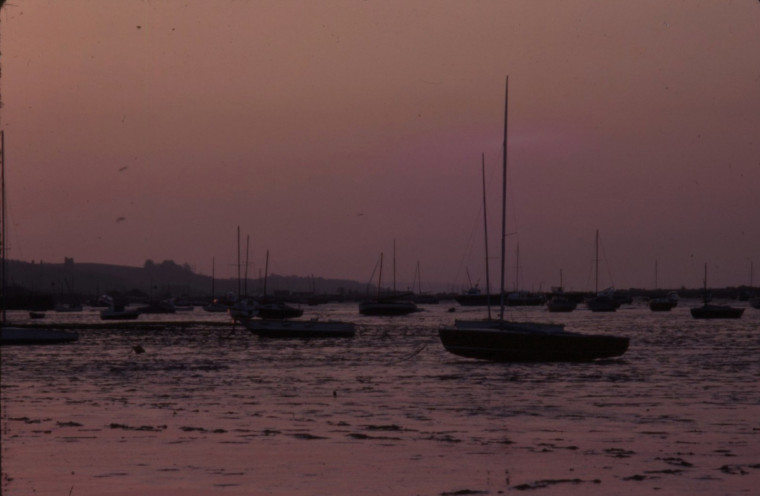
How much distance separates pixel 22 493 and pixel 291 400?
17496 mm

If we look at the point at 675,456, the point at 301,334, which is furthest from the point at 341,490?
the point at 301,334

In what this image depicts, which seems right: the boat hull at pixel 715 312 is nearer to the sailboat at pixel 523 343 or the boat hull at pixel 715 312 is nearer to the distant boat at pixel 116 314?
the distant boat at pixel 116 314

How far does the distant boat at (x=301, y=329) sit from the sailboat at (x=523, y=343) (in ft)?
105

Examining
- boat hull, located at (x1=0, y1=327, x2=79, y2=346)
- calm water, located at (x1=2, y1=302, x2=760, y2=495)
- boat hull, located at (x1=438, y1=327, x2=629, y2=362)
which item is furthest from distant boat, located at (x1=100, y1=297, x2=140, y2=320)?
boat hull, located at (x1=438, y1=327, x2=629, y2=362)

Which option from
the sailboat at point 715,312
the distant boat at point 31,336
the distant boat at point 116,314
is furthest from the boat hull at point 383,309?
the distant boat at point 31,336

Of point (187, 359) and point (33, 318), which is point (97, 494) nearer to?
point (187, 359)

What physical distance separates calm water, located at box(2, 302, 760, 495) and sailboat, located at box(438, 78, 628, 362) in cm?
100

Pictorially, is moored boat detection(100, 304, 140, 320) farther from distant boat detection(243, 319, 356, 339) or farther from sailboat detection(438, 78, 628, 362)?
sailboat detection(438, 78, 628, 362)

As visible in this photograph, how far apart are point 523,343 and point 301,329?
36219 mm

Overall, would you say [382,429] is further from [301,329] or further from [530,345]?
[301,329]

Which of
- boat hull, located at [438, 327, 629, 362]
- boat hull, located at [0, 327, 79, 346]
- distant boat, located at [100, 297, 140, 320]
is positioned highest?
boat hull, located at [438, 327, 629, 362]

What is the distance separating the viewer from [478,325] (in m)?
53.6

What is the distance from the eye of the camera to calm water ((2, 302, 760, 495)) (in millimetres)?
18453

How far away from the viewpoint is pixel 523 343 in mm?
50094
